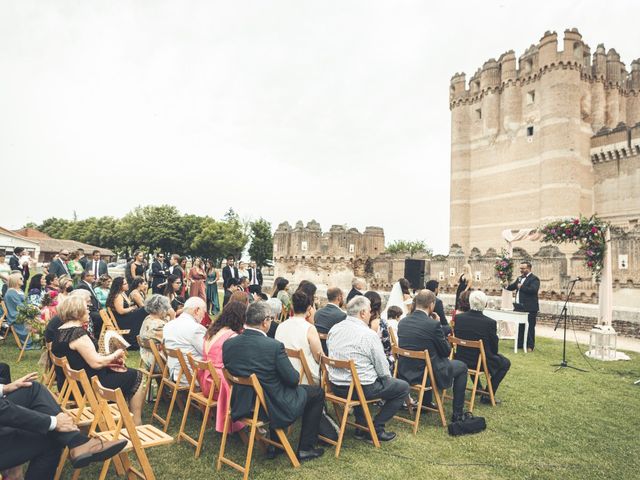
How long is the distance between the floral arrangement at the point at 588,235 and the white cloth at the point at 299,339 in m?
8.09

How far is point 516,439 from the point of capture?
4.99 meters

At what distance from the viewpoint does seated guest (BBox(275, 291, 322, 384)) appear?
5.09m

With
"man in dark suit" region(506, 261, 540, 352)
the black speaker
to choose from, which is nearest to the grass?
"man in dark suit" region(506, 261, 540, 352)

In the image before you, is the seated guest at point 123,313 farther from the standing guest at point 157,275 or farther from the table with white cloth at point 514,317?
the table with white cloth at point 514,317

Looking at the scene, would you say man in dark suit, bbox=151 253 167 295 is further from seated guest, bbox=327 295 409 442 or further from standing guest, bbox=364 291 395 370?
seated guest, bbox=327 295 409 442

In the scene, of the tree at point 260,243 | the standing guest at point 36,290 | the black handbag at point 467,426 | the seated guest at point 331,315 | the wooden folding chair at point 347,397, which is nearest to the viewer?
the wooden folding chair at point 347,397

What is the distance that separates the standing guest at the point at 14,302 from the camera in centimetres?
870

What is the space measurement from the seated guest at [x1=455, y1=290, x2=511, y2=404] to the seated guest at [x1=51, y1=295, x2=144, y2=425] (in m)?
4.37

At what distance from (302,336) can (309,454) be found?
1.27 metres

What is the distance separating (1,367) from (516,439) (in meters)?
5.55

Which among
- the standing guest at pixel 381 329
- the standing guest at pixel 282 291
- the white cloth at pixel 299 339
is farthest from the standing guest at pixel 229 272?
the white cloth at pixel 299 339

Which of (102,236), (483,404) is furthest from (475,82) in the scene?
(102,236)

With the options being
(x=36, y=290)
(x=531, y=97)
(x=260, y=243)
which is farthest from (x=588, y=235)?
(x=260, y=243)

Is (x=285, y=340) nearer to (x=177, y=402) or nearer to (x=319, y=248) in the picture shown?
(x=177, y=402)
